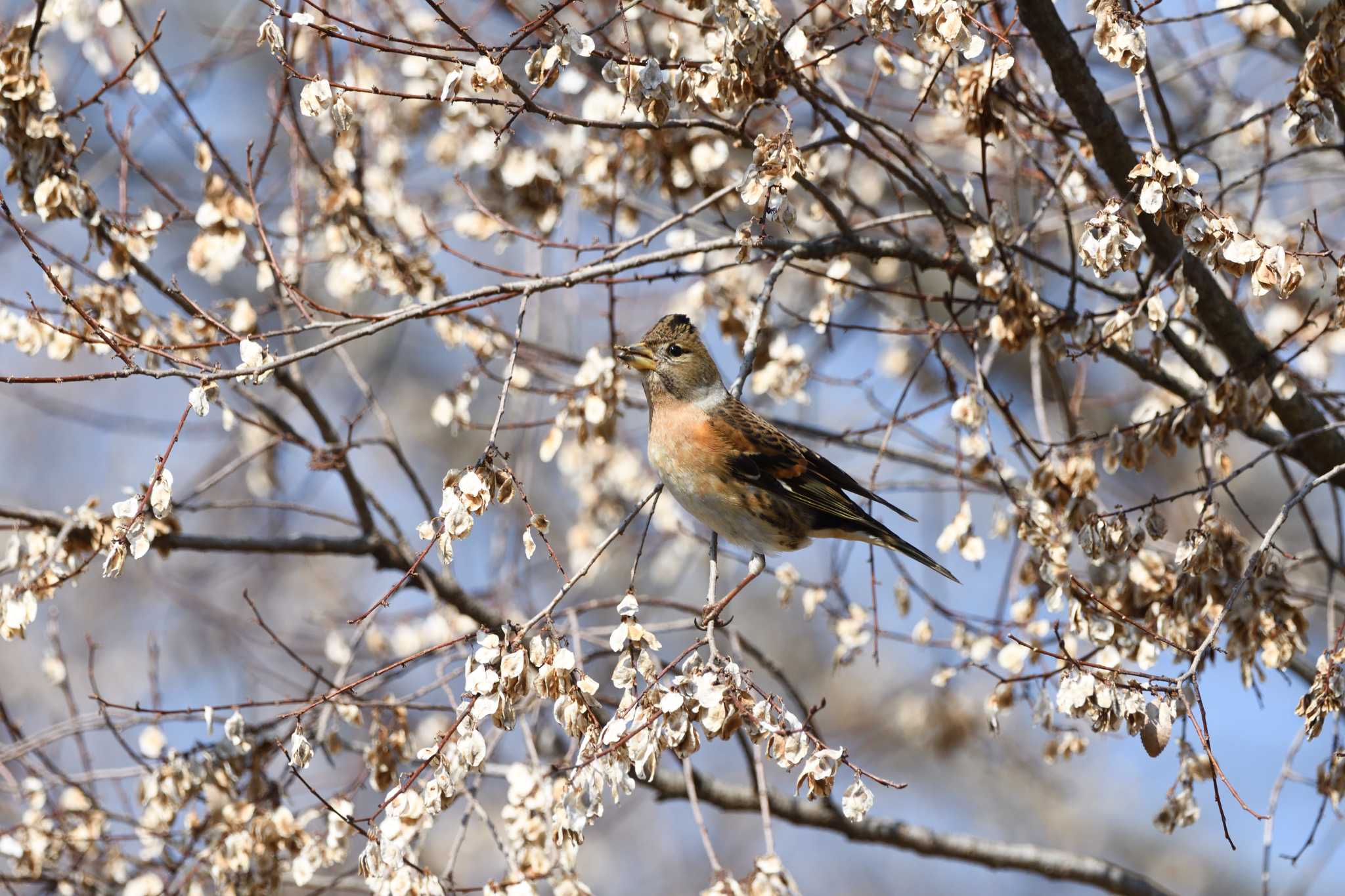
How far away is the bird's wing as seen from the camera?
4707 millimetres

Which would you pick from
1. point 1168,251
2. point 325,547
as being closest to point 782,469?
point 1168,251

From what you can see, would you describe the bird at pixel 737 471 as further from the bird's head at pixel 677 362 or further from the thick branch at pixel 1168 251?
the thick branch at pixel 1168 251

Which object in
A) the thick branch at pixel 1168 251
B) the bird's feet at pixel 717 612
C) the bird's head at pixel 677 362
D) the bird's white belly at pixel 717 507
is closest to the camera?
the bird's feet at pixel 717 612

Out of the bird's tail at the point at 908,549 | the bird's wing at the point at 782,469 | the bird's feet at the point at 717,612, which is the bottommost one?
the bird's feet at the point at 717,612

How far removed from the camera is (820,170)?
524 cm

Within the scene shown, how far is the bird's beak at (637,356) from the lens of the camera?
464 centimetres

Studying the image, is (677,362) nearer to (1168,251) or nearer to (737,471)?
(737,471)

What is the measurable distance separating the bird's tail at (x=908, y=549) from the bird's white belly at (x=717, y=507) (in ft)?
1.17

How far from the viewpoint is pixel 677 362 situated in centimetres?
499

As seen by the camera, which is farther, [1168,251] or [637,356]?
[637,356]

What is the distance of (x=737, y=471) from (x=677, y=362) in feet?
1.78

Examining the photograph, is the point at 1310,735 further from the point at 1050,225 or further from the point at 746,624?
the point at 746,624

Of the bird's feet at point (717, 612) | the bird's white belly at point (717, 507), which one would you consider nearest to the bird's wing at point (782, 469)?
the bird's white belly at point (717, 507)

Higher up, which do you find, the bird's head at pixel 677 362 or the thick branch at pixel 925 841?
the bird's head at pixel 677 362
